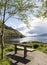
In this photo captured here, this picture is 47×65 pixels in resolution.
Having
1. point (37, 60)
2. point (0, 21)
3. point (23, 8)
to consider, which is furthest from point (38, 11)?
point (37, 60)

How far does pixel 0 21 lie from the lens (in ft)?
38.8

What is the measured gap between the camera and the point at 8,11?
37.7 ft

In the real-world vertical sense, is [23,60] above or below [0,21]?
below

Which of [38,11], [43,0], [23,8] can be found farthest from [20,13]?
[43,0]

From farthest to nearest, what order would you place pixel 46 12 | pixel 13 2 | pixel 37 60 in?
pixel 46 12 → pixel 37 60 → pixel 13 2

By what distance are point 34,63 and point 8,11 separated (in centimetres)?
453

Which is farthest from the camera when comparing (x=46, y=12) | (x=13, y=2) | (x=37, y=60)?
(x=46, y=12)

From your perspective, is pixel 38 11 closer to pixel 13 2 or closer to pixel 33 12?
pixel 33 12

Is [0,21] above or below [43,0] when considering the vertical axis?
below

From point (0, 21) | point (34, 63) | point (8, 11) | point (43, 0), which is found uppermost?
point (43, 0)

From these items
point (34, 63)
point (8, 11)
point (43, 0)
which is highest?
point (43, 0)

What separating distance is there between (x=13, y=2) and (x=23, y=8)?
0.89 meters

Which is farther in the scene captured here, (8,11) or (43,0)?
(43,0)

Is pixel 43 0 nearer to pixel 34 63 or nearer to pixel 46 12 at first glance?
pixel 46 12
